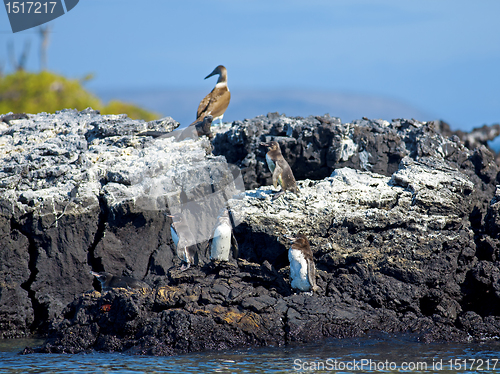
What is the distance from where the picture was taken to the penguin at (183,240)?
9.38m

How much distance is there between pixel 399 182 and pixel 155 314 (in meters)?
4.99

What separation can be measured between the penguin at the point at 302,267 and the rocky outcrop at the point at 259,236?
27cm

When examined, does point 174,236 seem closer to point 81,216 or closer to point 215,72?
point 81,216

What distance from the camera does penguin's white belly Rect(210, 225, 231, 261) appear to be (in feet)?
30.4

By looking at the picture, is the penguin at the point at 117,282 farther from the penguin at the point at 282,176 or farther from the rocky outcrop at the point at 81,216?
the penguin at the point at 282,176

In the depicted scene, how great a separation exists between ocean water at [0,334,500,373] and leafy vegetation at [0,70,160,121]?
24.5 m

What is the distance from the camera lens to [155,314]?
825 centimetres

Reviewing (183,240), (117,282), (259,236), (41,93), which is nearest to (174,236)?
(183,240)

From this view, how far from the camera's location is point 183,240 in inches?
374

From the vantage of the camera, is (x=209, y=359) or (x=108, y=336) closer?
(x=209, y=359)

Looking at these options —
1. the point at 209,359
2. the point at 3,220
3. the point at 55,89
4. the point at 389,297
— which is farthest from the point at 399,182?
the point at 55,89

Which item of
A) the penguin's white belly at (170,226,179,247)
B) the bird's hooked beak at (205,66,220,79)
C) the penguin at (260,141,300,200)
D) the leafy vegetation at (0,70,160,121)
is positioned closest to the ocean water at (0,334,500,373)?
the penguin's white belly at (170,226,179,247)

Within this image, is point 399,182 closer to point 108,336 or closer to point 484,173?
point 484,173

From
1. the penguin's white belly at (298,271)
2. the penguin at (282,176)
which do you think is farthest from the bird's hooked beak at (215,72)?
the penguin's white belly at (298,271)
